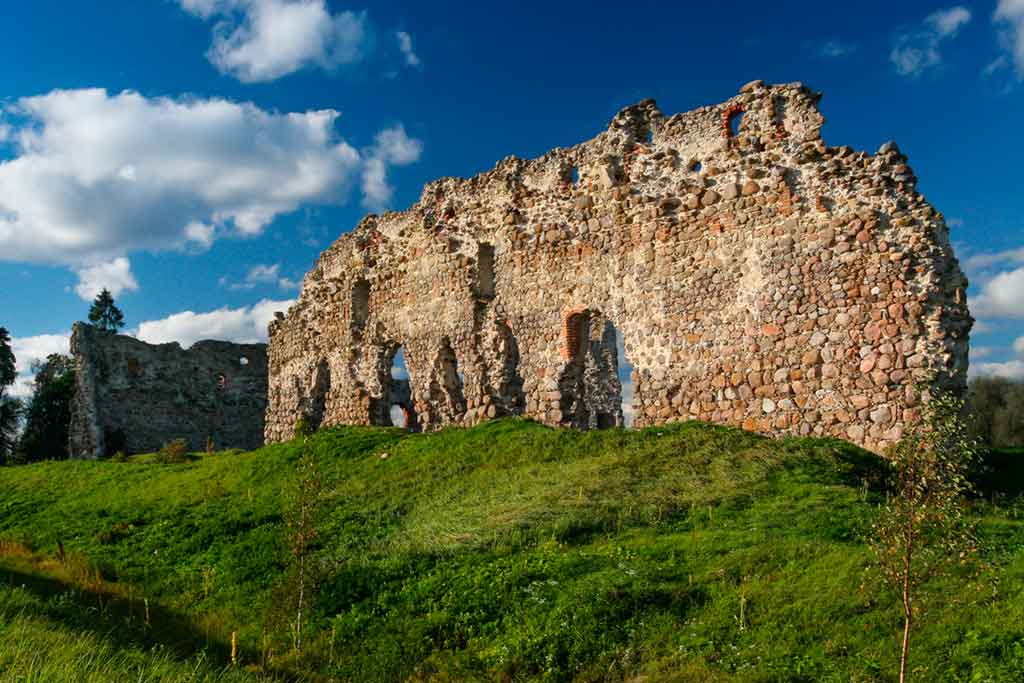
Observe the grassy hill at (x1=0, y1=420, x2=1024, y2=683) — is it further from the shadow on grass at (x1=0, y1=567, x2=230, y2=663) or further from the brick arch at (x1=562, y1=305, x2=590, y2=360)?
the brick arch at (x1=562, y1=305, x2=590, y2=360)

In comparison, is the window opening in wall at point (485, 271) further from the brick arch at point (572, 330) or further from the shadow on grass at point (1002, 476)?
the shadow on grass at point (1002, 476)

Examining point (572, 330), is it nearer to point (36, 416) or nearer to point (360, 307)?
point (360, 307)

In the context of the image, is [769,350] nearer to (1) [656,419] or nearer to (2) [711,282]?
(2) [711,282]

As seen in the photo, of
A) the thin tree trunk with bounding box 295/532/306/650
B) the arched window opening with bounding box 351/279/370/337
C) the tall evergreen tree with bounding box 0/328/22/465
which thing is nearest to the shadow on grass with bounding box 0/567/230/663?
the thin tree trunk with bounding box 295/532/306/650

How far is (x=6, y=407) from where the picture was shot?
3478 cm

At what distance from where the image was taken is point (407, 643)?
6.38m

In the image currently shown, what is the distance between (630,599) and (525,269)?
9.55 meters

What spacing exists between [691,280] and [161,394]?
22.7 metres

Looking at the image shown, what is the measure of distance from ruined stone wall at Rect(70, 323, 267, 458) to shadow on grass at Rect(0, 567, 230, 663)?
1928 cm

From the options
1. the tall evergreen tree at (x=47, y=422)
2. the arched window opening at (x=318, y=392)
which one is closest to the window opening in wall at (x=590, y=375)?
the arched window opening at (x=318, y=392)

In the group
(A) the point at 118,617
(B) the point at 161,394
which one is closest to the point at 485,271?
(A) the point at 118,617

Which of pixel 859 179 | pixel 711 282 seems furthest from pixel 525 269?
pixel 859 179

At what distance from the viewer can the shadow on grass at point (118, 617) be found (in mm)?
6098

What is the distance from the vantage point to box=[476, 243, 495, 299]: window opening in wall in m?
15.8
